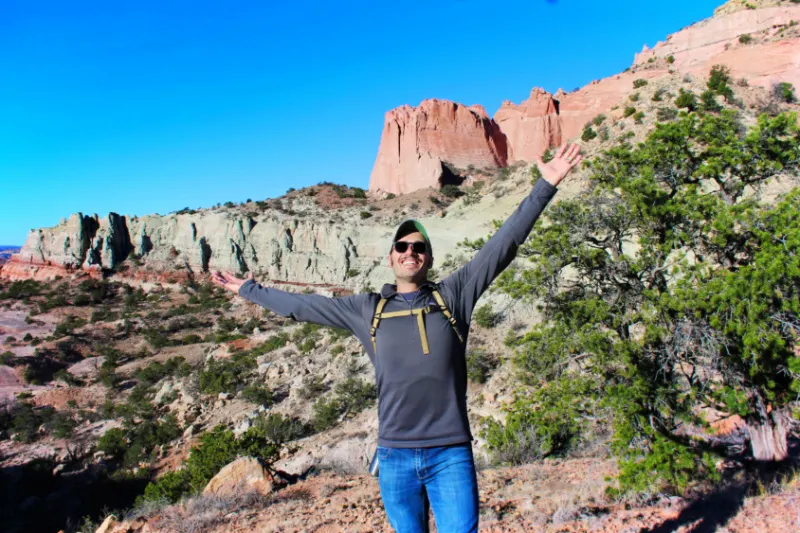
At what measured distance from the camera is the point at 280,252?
35.2 metres

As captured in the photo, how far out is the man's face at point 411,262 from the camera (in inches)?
88.3

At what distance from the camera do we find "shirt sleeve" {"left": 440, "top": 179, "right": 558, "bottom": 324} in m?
2.18

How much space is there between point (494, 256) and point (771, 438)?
19.3ft

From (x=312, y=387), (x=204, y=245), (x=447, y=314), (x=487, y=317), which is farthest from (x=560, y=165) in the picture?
Result: (x=204, y=245)

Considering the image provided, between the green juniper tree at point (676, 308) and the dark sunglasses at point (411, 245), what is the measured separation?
4.01 m

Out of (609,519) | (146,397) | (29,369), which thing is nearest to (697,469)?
(609,519)

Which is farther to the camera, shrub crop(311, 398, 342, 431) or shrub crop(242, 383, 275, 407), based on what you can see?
shrub crop(242, 383, 275, 407)

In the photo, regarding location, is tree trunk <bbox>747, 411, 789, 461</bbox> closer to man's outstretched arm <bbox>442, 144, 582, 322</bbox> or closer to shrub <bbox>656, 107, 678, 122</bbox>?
man's outstretched arm <bbox>442, 144, 582, 322</bbox>

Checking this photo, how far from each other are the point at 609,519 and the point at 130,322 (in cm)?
3332

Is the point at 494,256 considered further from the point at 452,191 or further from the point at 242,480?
the point at 452,191

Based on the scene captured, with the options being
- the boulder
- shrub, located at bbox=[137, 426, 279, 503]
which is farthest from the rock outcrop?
the boulder

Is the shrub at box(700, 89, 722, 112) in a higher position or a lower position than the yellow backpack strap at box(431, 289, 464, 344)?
higher

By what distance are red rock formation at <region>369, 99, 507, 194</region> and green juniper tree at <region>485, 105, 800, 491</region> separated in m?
48.2

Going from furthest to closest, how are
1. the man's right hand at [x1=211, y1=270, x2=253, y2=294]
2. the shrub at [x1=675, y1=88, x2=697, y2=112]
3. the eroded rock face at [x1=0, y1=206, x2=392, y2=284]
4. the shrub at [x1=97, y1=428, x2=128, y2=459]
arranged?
the eroded rock face at [x1=0, y1=206, x2=392, y2=284] < the shrub at [x1=675, y1=88, x2=697, y2=112] < the shrub at [x1=97, y1=428, x2=128, y2=459] < the man's right hand at [x1=211, y1=270, x2=253, y2=294]
